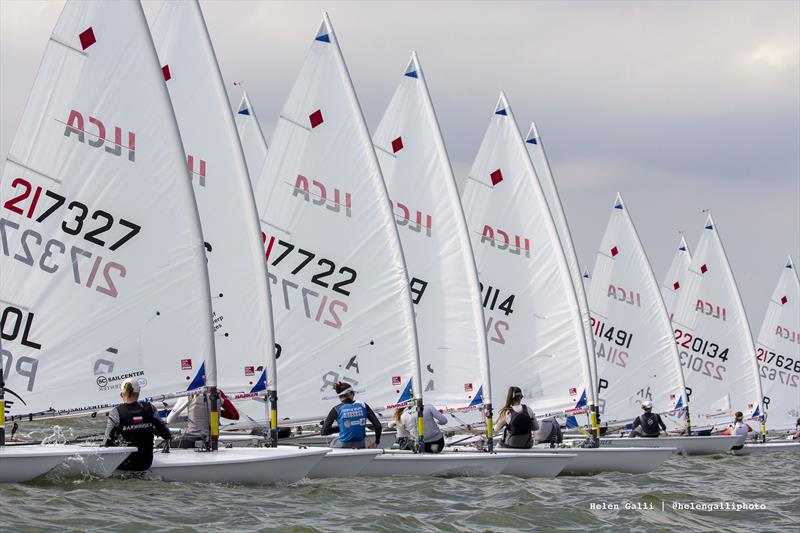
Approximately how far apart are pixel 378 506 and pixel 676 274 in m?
25.1

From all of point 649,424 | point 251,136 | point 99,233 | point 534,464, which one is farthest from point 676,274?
point 99,233

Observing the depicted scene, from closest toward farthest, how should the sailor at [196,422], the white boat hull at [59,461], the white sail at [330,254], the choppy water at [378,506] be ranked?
the choppy water at [378,506] < the white boat hull at [59,461] < the sailor at [196,422] < the white sail at [330,254]

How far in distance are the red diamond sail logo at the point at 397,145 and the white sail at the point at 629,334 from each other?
1011cm

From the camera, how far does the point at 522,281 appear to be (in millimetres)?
23922

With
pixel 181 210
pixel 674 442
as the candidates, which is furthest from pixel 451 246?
pixel 674 442

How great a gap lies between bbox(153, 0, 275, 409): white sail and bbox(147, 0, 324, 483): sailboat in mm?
14

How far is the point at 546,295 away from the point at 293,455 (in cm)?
997

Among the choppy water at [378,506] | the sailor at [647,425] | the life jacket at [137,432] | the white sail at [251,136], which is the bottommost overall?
the choppy water at [378,506]

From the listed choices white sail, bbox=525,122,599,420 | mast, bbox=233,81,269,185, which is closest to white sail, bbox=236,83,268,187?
mast, bbox=233,81,269,185

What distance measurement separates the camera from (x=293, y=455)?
14.7 meters

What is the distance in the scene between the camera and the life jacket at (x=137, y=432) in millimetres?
13727

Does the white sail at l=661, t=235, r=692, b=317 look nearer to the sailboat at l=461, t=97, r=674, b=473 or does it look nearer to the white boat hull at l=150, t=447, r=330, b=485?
the sailboat at l=461, t=97, r=674, b=473

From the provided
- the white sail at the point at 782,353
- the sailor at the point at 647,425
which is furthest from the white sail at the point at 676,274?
the sailor at the point at 647,425

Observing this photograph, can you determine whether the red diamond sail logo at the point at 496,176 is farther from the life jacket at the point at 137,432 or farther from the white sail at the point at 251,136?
the life jacket at the point at 137,432
